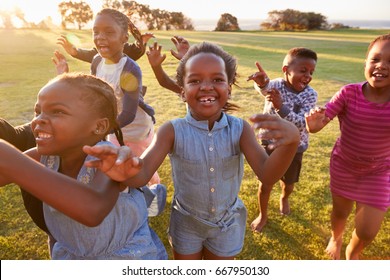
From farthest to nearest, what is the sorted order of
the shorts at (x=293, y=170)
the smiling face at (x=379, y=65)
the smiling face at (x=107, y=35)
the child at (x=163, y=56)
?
1. the shorts at (x=293, y=170)
2. the smiling face at (x=107, y=35)
3. the child at (x=163, y=56)
4. the smiling face at (x=379, y=65)

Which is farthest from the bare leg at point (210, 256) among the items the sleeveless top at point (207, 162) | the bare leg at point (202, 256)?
the sleeveless top at point (207, 162)

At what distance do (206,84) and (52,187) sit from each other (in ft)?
3.30

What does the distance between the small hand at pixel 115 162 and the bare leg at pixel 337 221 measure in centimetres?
208

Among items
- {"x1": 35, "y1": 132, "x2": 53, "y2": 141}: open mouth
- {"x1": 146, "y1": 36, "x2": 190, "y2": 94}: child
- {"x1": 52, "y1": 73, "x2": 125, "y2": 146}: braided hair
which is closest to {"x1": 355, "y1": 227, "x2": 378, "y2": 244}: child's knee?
{"x1": 146, "y1": 36, "x2": 190, "y2": 94}: child

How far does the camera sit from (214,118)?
2051mm

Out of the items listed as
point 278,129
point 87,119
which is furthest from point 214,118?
point 87,119

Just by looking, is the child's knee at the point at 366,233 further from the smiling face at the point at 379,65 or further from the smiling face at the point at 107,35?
the smiling face at the point at 107,35

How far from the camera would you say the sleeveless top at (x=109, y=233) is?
163 centimetres

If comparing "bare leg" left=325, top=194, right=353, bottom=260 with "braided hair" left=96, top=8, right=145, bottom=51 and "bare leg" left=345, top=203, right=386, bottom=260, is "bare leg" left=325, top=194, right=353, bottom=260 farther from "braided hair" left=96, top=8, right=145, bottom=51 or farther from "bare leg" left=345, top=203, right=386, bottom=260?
"braided hair" left=96, top=8, right=145, bottom=51

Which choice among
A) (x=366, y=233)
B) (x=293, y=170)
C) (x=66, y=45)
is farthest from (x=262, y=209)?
(x=66, y=45)

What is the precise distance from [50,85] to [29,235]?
2.32 metres

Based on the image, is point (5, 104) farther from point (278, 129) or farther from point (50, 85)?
point (278, 129)

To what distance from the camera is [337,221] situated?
2.96m

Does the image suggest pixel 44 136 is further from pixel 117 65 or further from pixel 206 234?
pixel 117 65
